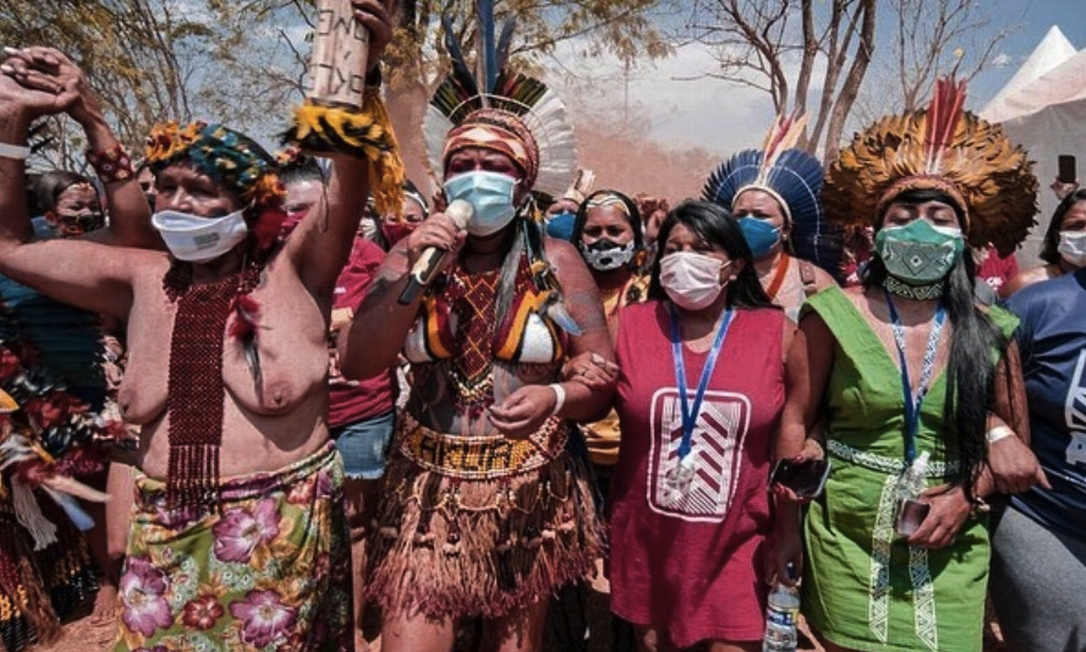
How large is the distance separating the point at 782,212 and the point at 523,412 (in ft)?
8.13

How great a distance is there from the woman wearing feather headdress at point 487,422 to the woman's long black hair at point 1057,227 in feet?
7.78

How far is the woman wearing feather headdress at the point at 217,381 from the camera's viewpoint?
2309mm

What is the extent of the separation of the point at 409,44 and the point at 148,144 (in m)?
14.8

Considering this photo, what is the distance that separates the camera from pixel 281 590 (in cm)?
238

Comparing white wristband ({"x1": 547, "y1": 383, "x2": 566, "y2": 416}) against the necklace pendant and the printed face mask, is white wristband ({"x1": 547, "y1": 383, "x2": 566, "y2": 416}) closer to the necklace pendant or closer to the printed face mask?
the necklace pendant

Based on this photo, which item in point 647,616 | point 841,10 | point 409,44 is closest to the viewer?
point 647,616

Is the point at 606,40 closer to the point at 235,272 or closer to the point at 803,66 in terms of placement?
the point at 803,66

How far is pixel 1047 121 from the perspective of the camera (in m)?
10.9

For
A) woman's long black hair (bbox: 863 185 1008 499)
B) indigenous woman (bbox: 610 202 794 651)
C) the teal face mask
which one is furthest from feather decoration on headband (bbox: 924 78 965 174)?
indigenous woman (bbox: 610 202 794 651)

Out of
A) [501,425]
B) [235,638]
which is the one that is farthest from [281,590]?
[501,425]

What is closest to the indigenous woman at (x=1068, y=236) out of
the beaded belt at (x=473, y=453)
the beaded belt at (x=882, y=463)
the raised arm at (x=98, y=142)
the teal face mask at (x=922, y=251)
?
the teal face mask at (x=922, y=251)

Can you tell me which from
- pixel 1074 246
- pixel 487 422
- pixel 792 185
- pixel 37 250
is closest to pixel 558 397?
pixel 487 422

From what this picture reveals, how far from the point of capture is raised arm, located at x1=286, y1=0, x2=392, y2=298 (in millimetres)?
2105

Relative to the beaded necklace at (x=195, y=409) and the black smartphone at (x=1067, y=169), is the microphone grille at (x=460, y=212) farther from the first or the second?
the black smartphone at (x=1067, y=169)
